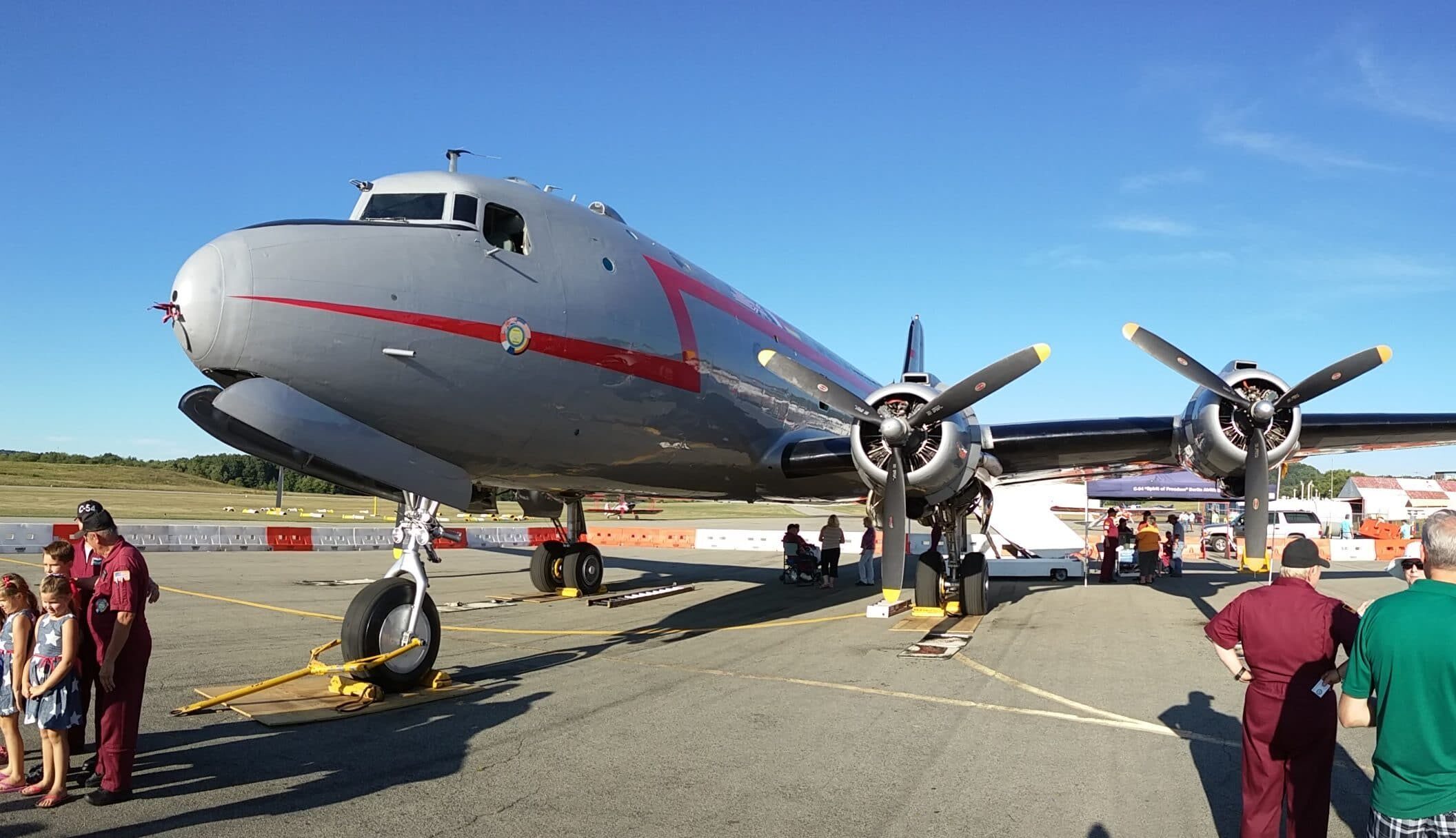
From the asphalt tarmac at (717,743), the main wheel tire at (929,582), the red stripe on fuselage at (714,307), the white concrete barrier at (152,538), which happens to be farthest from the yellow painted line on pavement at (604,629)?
the white concrete barrier at (152,538)

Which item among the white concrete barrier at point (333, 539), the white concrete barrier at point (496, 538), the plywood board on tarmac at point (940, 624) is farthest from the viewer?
the white concrete barrier at point (496, 538)

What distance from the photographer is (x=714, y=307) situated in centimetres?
1233

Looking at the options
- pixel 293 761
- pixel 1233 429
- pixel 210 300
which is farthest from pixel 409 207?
pixel 1233 429

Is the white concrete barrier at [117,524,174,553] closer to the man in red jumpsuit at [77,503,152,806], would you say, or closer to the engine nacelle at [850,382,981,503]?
the engine nacelle at [850,382,981,503]

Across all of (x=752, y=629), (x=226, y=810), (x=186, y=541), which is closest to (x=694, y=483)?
(x=752, y=629)

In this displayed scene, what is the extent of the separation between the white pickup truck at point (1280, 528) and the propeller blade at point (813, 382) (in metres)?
26.1

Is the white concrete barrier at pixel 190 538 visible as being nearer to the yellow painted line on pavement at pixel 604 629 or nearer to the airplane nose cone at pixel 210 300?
the yellow painted line on pavement at pixel 604 629

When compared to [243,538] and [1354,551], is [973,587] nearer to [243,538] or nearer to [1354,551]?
[243,538]

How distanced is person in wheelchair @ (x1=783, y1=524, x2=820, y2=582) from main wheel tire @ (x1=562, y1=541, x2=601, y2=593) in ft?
16.3

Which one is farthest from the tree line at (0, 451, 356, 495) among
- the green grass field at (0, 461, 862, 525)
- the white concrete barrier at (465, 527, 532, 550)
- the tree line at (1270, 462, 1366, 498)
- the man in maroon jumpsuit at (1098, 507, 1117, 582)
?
the tree line at (1270, 462, 1366, 498)

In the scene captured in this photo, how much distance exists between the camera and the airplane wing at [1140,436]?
13.7m

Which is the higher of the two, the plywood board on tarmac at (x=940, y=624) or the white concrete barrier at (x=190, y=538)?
the white concrete barrier at (x=190, y=538)

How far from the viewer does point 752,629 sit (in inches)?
510

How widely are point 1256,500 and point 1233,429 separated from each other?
111cm
